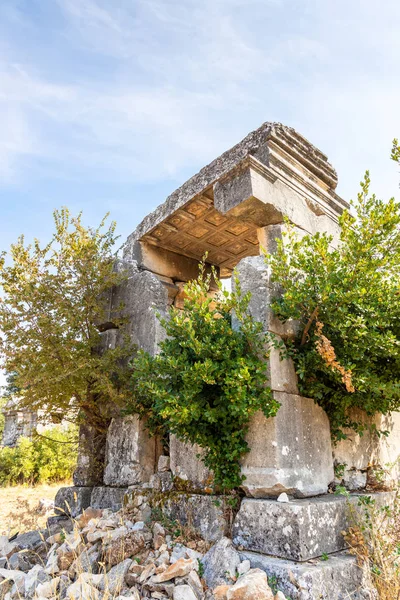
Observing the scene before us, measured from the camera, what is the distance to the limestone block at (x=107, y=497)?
4062 mm

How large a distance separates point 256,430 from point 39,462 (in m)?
9.16

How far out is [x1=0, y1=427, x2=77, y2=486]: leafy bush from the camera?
10359 millimetres

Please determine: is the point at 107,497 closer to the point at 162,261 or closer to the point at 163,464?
the point at 163,464

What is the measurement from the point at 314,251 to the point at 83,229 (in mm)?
2740

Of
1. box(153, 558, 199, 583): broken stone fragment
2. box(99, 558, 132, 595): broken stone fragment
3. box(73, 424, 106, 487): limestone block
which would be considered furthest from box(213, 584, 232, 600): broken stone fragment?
box(73, 424, 106, 487): limestone block

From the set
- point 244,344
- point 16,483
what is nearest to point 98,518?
point 244,344

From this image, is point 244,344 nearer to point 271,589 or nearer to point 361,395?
point 361,395

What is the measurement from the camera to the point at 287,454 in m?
3.11

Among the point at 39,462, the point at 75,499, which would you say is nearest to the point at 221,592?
the point at 75,499

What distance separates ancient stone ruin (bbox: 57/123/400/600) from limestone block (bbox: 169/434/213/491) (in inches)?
0.4

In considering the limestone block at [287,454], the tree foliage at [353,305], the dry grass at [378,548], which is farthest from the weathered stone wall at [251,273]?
the dry grass at [378,548]

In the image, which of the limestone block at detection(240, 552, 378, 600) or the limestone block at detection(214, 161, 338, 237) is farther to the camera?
the limestone block at detection(214, 161, 338, 237)

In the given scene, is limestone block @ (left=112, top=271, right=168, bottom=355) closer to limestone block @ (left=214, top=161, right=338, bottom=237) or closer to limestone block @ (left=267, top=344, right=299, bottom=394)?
limestone block @ (left=214, top=161, right=338, bottom=237)

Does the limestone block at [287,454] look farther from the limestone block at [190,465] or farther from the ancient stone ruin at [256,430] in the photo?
the limestone block at [190,465]
